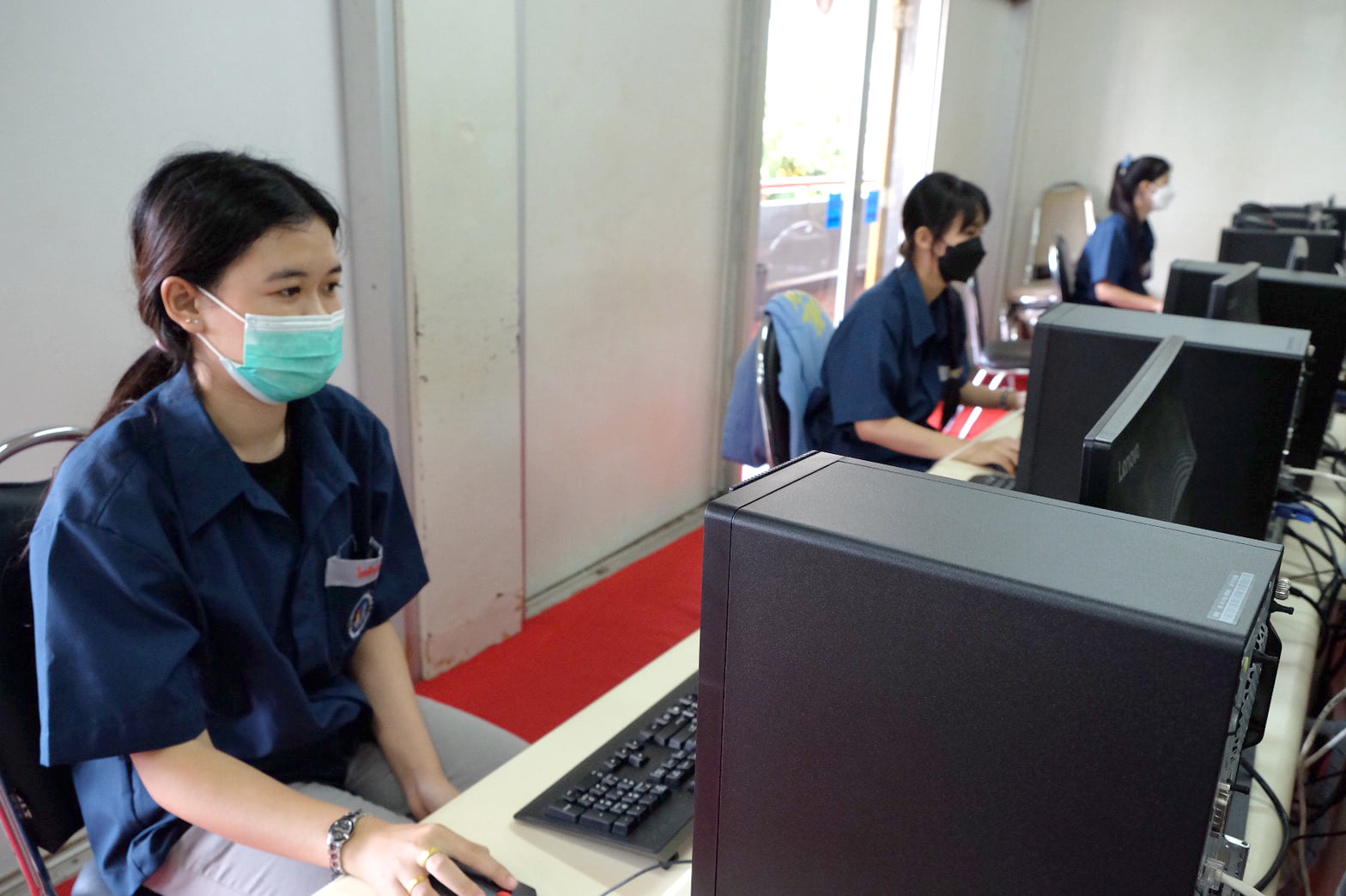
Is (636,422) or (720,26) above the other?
(720,26)

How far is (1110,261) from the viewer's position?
404cm

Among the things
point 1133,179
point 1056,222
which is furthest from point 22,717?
point 1056,222

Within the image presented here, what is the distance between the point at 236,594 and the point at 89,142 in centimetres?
90

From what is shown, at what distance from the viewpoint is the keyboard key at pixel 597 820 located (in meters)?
0.91

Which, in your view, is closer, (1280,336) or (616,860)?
(616,860)

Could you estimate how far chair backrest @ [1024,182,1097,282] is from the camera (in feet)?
18.0

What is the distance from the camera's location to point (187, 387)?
112 cm

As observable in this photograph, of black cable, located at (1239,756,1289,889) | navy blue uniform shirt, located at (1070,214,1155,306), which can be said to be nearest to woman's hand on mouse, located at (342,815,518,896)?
black cable, located at (1239,756,1289,889)

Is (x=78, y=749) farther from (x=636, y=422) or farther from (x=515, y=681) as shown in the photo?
(x=636, y=422)

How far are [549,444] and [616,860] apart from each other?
1.82 meters

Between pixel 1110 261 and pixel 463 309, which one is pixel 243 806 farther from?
pixel 1110 261

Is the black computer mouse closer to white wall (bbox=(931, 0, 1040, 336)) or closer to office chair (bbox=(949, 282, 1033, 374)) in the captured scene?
office chair (bbox=(949, 282, 1033, 374))

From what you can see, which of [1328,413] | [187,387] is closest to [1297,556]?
[1328,413]

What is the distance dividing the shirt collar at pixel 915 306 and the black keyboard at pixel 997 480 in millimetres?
417
